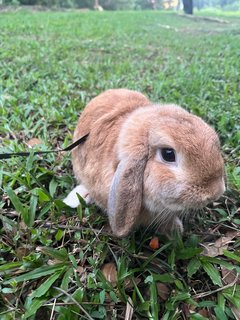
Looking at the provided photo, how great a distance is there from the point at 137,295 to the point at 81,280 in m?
0.31

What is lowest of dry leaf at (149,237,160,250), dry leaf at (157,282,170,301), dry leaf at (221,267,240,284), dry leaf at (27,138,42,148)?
dry leaf at (157,282,170,301)

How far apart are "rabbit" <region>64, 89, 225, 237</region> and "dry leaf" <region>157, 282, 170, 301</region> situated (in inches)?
13.3

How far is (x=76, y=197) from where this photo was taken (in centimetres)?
247

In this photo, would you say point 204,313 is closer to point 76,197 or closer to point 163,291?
point 163,291

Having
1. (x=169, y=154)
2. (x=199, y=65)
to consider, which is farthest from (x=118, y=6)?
(x=169, y=154)

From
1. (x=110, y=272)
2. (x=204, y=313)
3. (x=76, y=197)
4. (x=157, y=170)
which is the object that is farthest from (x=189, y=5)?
(x=204, y=313)

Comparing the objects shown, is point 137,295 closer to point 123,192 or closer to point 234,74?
point 123,192

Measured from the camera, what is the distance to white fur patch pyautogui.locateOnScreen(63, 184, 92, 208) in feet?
7.90

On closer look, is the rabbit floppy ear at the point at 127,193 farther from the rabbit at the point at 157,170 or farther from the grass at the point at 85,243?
the grass at the point at 85,243

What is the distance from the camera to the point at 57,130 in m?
3.41

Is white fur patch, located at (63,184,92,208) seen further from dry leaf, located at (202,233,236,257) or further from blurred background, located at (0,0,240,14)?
blurred background, located at (0,0,240,14)

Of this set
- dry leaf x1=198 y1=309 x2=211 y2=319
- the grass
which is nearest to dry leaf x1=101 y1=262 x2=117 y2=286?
the grass

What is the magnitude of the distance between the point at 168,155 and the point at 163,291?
2.38 ft

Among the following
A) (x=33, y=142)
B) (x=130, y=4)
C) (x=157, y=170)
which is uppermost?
(x=157, y=170)
